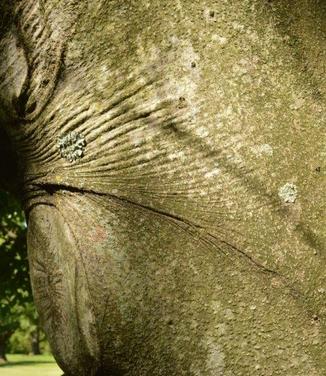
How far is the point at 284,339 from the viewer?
1.50 meters

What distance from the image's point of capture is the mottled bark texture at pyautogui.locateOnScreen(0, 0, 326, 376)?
1.53 meters

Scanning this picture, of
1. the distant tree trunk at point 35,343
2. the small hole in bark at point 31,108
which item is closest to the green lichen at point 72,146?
the small hole in bark at point 31,108

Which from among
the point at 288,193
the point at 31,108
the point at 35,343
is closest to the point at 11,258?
the point at 31,108

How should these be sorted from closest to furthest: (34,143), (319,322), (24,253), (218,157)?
(319,322), (218,157), (34,143), (24,253)

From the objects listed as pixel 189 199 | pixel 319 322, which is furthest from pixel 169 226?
pixel 319 322

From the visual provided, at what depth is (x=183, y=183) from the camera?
164 centimetres

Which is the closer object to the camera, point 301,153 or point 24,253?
point 301,153

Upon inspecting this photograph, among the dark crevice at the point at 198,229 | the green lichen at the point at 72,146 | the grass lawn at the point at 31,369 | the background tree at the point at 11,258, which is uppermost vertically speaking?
the green lichen at the point at 72,146

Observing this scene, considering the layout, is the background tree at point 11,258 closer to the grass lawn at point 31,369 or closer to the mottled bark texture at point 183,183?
the mottled bark texture at point 183,183

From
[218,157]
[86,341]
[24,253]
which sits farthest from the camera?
[24,253]

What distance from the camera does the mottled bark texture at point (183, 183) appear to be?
1.53 metres

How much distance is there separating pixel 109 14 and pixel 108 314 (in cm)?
96

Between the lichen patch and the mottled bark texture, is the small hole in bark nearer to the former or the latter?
the mottled bark texture

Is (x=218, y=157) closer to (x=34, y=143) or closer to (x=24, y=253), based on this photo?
(x=34, y=143)
